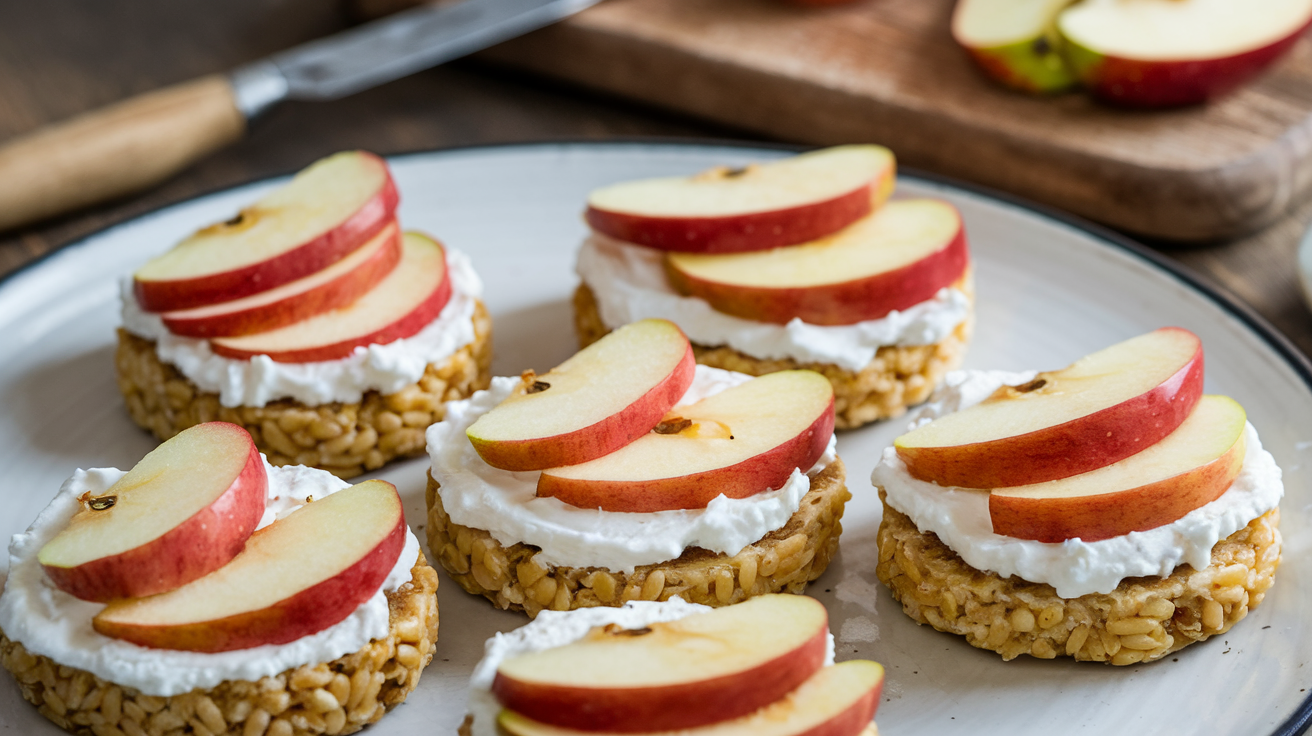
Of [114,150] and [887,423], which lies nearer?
[887,423]

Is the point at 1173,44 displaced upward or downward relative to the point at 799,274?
upward

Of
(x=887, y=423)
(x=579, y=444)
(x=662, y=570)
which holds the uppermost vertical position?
(x=579, y=444)

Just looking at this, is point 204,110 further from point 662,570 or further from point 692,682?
point 692,682

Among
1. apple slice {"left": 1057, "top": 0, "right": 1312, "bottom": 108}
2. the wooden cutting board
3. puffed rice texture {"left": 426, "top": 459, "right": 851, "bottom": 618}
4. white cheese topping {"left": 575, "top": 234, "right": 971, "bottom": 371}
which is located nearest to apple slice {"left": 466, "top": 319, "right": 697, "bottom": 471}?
puffed rice texture {"left": 426, "top": 459, "right": 851, "bottom": 618}

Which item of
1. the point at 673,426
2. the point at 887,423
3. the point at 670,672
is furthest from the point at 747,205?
the point at 670,672

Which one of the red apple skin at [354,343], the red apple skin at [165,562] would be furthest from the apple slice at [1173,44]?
the red apple skin at [165,562]

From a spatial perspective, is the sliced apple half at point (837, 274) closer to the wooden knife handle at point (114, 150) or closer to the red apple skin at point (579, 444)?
the red apple skin at point (579, 444)

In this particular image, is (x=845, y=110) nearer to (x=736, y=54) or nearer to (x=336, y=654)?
(x=736, y=54)

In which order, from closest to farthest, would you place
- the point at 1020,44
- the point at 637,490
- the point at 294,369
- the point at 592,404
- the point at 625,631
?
the point at 625,631, the point at 637,490, the point at 592,404, the point at 294,369, the point at 1020,44
